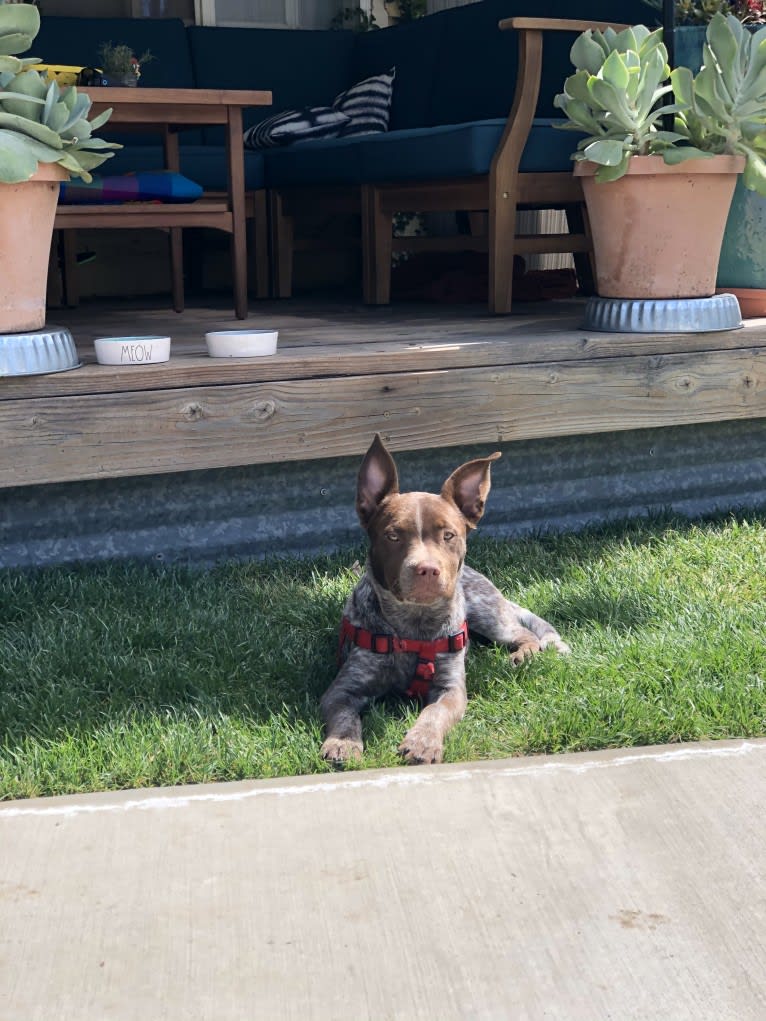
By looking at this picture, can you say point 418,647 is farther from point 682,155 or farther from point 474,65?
point 474,65

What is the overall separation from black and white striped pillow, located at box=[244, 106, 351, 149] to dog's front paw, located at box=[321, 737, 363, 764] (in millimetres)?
4501

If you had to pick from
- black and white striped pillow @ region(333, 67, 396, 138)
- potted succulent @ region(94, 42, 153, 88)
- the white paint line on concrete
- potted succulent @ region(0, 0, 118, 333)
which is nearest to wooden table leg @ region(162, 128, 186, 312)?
potted succulent @ region(94, 42, 153, 88)

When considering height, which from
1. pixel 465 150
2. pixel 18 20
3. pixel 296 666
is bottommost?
pixel 296 666

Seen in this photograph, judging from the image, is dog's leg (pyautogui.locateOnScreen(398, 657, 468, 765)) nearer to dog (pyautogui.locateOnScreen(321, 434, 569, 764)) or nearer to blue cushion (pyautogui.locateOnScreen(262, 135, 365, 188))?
dog (pyautogui.locateOnScreen(321, 434, 569, 764))

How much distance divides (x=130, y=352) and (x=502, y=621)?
1.16 meters

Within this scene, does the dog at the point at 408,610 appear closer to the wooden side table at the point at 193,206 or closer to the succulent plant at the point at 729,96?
A: the succulent plant at the point at 729,96

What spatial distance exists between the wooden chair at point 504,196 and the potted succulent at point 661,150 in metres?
0.69

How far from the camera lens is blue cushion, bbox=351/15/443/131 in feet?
→ 20.5

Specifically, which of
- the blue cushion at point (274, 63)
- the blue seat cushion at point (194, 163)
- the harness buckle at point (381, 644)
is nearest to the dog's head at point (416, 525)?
the harness buckle at point (381, 644)

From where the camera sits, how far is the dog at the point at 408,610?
7.70 ft

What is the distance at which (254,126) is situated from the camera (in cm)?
662

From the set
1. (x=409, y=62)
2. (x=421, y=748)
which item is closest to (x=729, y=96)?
(x=421, y=748)

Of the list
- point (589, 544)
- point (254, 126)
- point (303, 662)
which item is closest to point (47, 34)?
point (254, 126)

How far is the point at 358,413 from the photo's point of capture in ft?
10.6
